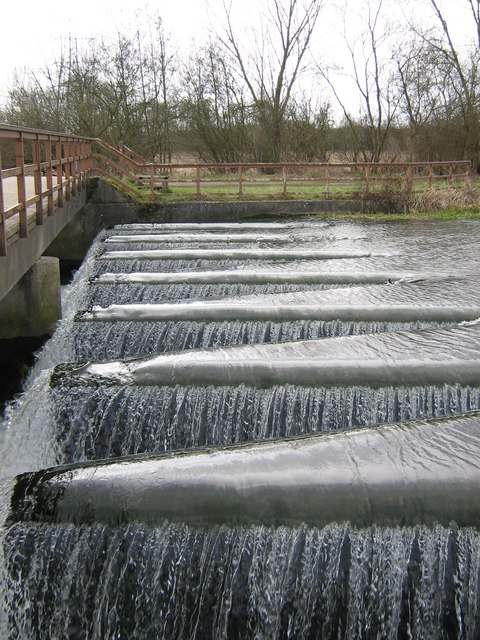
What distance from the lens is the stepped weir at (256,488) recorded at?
386 centimetres

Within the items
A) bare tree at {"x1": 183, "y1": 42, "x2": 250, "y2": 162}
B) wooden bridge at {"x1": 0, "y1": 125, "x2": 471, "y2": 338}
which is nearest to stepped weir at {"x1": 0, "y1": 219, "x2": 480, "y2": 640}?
wooden bridge at {"x1": 0, "y1": 125, "x2": 471, "y2": 338}

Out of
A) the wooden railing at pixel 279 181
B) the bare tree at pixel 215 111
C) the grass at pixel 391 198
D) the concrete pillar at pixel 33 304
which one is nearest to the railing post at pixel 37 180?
the concrete pillar at pixel 33 304

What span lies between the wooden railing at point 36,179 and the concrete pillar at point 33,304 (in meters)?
0.82

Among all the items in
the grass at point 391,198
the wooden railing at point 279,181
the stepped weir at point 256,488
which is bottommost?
the stepped weir at point 256,488

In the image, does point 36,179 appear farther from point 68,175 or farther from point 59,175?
point 68,175

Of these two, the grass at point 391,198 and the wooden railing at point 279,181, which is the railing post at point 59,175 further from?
the wooden railing at point 279,181

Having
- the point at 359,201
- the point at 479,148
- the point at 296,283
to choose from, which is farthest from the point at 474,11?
the point at 296,283

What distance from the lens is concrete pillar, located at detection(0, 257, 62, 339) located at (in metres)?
8.94

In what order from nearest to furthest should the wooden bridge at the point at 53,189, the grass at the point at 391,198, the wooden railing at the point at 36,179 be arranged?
the wooden railing at the point at 36,179, the wooden bridge at the point at 53,189, the grass at the point at 391,198

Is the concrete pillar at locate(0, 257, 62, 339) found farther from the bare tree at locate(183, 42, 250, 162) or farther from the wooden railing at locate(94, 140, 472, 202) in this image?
the bare tree at locate(183, 42, 250, 162)

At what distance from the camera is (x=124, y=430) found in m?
5.86

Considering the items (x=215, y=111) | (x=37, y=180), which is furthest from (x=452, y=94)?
(x=37, y=180)

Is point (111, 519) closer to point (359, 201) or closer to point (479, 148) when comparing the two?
point (359, 201)

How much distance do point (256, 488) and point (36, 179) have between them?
5629mm
